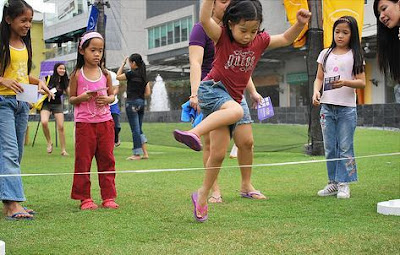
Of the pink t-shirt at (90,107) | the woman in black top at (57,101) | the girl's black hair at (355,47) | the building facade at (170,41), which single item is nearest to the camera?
the pink t-shirt at (90,107)

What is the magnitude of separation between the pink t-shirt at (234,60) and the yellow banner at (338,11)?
4.79 meters

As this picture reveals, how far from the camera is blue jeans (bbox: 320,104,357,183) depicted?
4398 mm

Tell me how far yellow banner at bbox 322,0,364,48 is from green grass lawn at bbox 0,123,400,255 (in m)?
2.68

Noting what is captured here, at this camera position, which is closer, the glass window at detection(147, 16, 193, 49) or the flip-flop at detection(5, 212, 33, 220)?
the flip-flop at detection(5, 212, 33, 220)

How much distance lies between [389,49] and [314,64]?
4.92m

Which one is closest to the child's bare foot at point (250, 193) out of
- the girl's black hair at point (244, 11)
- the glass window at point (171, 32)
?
the girl's black hair at point (244, 11)

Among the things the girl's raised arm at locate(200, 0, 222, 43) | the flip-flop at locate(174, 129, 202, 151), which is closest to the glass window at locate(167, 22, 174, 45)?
the girl's raised arm at locate(200, 0, 222, 43)

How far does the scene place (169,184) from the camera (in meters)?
5.26

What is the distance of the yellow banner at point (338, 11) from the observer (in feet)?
26.6

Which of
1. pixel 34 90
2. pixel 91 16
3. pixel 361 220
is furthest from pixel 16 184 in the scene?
pixel 91 16

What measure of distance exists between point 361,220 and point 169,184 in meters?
2.33

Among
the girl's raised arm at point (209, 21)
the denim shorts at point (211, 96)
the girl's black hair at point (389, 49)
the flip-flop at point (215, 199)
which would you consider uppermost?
the girl's raised arm at point (209, 21)

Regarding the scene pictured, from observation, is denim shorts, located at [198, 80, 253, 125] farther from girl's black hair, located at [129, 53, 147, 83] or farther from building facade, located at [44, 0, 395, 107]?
girl's black hair, located at [129, 53, 147, 83]

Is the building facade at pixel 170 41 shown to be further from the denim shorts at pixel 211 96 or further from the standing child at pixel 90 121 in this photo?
the denim shorts at pixel 211 96
